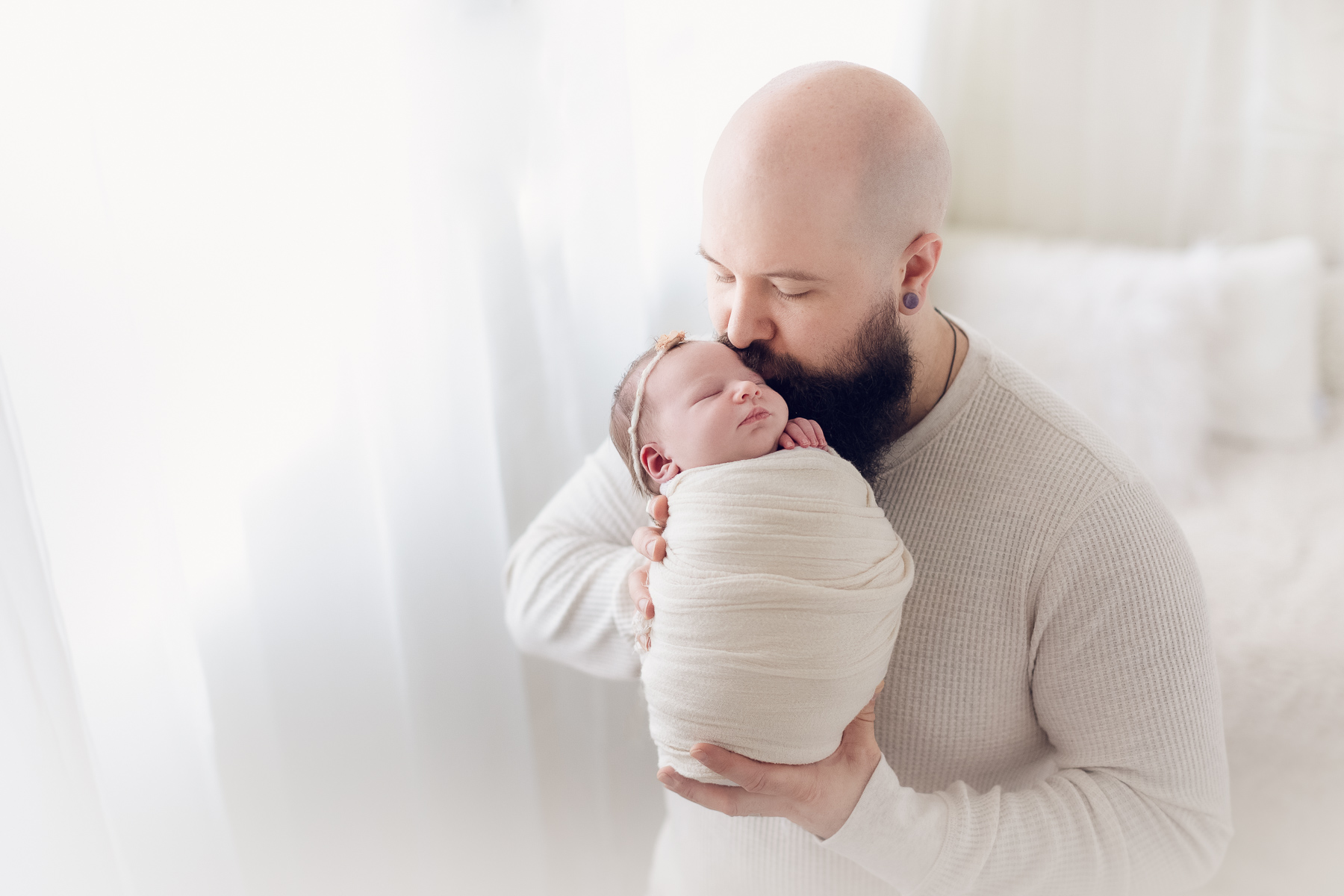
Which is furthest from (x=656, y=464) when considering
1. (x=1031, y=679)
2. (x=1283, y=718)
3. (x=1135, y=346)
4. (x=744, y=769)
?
(x=1135, y=346)

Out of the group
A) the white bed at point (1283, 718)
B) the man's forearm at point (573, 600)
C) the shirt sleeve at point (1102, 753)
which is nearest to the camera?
the shirt sleeve at point (1102, 753)

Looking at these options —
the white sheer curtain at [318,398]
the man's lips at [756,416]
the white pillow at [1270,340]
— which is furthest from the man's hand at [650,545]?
the white pillow at [1270,340]

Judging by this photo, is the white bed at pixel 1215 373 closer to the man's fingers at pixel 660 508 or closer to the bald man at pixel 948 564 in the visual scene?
the bald man at pixel 948 564

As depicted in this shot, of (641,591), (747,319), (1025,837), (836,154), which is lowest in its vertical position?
(1025,837)

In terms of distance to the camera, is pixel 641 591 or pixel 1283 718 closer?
pixel 641 591

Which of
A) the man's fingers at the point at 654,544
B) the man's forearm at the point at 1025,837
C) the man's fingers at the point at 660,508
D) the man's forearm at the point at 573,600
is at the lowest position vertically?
the man's forearm at the point at 1025,837

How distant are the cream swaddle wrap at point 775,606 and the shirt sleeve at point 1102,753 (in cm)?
13

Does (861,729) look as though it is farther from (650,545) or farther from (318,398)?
(318,398)

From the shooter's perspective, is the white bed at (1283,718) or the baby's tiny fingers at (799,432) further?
the white bed at (1283,718)

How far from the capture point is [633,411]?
91 centimetres

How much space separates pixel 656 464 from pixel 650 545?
10 cm

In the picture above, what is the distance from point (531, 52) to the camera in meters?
1.29

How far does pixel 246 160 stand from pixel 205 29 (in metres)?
0.13

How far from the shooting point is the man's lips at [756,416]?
86 cm
